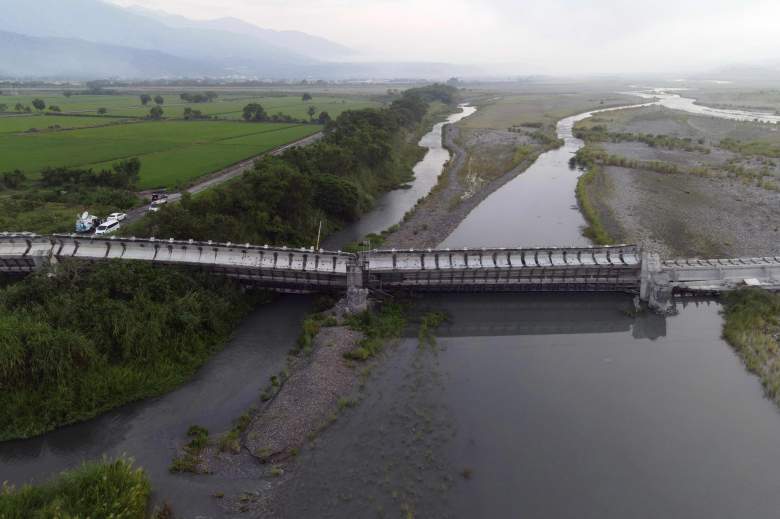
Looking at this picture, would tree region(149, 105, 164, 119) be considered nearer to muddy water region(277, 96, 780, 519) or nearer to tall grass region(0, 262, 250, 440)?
tall grass region(0, 262, 250, 440)

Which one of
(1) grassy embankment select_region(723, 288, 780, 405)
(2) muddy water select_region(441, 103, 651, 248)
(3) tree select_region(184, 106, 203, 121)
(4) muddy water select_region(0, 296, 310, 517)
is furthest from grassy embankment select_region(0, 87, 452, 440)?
(3) tree select_region(184, 106, 203, 121)

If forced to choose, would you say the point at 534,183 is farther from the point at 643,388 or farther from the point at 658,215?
the point at 643,388

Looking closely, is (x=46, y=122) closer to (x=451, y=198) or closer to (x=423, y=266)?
(x=451, y=198)

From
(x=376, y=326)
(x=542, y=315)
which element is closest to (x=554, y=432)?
(x=542, y=315)

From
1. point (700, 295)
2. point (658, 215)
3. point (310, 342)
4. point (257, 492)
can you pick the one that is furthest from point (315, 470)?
point (658, 215)

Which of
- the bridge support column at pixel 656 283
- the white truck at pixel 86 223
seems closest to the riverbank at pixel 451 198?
the bridge support column at pixel 656 283

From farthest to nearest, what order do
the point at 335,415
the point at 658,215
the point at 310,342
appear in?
the point at 658,215 < the point at 310,342 < the point at 335,415
